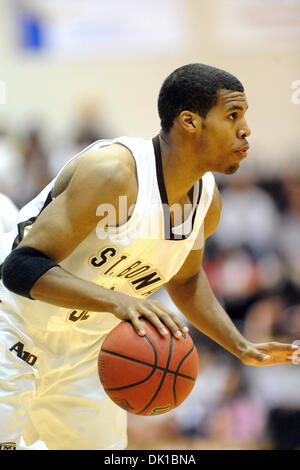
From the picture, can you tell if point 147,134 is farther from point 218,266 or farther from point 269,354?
point 269,354

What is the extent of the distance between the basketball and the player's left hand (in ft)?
1.88

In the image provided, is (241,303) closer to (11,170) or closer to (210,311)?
(11,170)

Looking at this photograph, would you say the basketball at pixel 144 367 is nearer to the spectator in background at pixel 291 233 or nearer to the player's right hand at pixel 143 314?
the player's right hand at pixel 143 314

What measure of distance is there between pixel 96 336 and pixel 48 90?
5.95 m

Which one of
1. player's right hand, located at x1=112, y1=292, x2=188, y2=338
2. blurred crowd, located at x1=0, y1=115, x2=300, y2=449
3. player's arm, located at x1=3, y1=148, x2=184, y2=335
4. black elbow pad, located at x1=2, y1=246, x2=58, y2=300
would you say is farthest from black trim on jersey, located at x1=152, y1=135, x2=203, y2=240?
blurred crowd, located at x1=0, y1=115, x2=300, y2=449

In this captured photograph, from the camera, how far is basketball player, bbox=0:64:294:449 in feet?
9.57

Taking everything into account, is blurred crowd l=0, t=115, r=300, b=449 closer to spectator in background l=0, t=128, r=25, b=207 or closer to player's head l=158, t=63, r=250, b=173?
spectator in background l=0, t=128, r=25, b=207

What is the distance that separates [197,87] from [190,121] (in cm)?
16

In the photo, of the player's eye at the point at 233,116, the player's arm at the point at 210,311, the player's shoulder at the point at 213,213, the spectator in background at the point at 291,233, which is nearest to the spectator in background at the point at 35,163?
the spectator in background at the point at 291,233

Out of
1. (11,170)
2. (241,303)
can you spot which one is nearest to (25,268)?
(241,303)

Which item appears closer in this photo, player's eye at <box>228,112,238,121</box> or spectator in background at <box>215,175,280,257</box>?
player's eye at <box>228,112,238,121</box>

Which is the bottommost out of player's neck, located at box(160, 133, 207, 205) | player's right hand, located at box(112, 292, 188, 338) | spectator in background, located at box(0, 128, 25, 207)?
spectator in background, located at box(0, 128, 25, 207)

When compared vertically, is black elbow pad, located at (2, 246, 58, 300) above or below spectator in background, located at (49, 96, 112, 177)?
above

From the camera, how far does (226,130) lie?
3.20m
